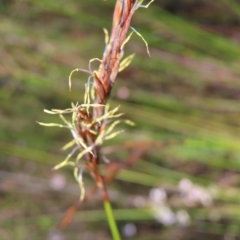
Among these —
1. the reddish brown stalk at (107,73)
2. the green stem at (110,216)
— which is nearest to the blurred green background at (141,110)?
the green stem at (110,216)

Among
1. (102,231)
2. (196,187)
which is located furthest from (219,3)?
(102,231)

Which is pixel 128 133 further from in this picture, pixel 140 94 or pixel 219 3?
pixel 219 3

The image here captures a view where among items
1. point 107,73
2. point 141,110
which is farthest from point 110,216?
point 141,110

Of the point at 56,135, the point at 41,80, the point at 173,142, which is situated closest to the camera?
the point at 173,142

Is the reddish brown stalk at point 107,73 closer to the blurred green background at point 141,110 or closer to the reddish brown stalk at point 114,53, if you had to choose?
the reddish brown stalk at point 114,53

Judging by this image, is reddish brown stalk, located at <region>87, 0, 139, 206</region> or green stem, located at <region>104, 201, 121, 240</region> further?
green stem, located at <region>104, 201, 121, 240</region>

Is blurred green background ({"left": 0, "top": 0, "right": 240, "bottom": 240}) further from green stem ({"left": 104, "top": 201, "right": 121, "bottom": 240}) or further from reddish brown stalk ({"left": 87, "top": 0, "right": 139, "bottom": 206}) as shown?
reddish brown stalk ({"left": 87, "top": 0, "right": 139, "bottom": 206})

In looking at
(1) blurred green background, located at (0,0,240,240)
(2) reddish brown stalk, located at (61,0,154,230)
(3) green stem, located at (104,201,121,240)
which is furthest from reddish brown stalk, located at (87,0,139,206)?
(1) blurred green background, located at (0,0,240,240)

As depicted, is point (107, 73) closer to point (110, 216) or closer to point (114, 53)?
point (114, 53)
